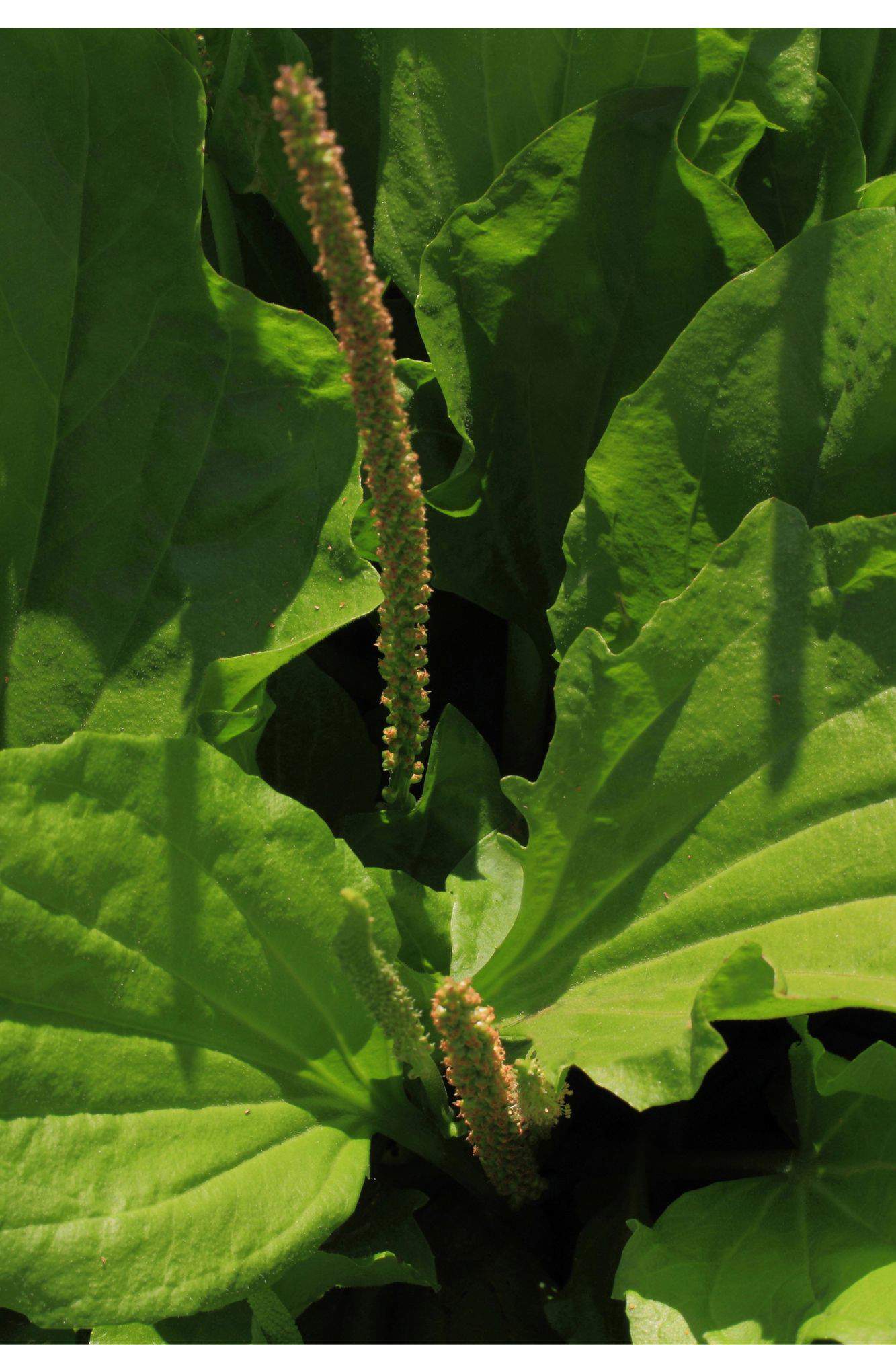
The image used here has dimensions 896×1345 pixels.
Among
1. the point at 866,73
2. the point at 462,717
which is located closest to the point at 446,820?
the point at 462,717

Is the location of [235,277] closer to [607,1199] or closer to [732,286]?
[732,286]

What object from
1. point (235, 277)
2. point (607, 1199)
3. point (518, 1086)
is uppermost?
point (235, 277)

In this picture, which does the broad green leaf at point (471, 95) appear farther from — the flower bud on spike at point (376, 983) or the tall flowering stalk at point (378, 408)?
the flower bud on spike at point (376, 983)

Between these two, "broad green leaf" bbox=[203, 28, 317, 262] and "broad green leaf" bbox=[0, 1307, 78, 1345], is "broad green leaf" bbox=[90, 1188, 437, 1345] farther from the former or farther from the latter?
"broad green leaf" bbox=[203, 28, 317, 262]

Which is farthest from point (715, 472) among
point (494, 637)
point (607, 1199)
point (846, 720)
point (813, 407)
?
point (607, 1199)

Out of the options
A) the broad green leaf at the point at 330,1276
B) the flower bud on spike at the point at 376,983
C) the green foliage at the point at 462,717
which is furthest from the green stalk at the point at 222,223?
the broad green leaf at the point at 330,1276
